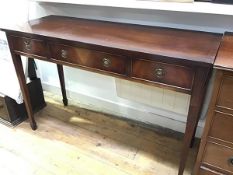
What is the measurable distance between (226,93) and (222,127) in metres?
0.16

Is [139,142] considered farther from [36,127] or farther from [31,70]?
[31,70]

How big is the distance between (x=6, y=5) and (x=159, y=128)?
1683 millimetres

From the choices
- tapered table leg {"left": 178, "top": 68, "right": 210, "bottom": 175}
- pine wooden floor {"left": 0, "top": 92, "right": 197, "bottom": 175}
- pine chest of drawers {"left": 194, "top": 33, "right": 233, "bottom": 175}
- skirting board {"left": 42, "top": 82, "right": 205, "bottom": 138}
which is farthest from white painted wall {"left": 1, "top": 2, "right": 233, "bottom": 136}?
tapered table leg {"left": 178, "top": 68, "right": 210, "bottom": 175}

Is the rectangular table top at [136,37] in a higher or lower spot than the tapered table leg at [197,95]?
higher

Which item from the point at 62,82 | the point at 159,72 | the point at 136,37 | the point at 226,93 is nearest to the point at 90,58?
the point at 136,37

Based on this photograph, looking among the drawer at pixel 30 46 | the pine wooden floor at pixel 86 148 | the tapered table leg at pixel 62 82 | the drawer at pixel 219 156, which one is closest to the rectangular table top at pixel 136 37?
the drawer at pixel 30 46

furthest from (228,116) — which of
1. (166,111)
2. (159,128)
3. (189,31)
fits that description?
(159,128)

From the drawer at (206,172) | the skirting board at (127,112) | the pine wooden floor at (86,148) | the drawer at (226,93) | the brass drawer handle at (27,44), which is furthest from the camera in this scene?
the skirting board at (127,112)

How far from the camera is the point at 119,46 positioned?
1.04m

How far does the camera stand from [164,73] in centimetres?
99

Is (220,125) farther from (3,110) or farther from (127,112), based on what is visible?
(3,110)

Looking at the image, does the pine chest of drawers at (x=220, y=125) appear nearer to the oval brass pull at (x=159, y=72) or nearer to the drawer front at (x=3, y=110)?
the oval brass pull at (x=159, y=72)

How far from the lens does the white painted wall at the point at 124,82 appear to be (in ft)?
4.21

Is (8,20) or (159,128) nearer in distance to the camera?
(159,128)
